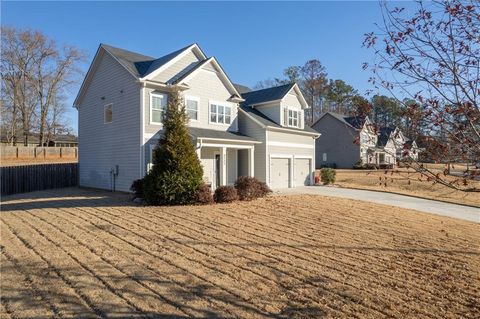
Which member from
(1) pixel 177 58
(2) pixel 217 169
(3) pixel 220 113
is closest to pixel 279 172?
(2) pixel 217 169

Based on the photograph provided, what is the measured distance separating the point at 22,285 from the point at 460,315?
6402 mm

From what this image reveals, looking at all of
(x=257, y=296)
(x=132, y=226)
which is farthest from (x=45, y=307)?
(x=132, y=226)

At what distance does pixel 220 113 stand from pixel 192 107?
2.20 m

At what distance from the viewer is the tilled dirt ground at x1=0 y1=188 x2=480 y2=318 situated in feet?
14.9

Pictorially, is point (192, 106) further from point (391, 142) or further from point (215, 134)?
point (391, 142)

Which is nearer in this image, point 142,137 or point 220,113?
point 142,137

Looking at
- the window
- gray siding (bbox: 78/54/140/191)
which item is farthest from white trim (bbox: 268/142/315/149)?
gray siding (bbox: 78/54/140/191)

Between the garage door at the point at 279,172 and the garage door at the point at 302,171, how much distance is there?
107 cm

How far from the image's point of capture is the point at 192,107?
18.8 m

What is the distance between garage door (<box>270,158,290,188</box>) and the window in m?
5.72

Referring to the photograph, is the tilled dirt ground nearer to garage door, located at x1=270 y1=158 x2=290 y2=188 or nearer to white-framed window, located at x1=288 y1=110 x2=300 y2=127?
garage door, located at x1=270 y1=158 x2=290 y2=188

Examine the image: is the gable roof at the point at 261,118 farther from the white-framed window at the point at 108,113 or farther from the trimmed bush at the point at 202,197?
the trimmed bush at the point at 202,197

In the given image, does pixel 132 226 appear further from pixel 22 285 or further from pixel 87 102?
pixel 87 102

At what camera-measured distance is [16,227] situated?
29.9ft
